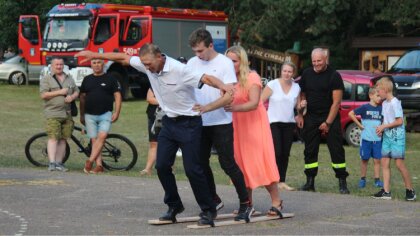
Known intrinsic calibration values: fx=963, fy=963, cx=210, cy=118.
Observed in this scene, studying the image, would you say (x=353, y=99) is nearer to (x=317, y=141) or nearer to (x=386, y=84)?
(x=317, y=141)

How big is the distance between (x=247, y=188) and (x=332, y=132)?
2.83m

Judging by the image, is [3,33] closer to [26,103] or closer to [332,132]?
[26,103]

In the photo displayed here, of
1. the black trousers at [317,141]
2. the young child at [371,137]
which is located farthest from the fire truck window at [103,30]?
the black trousers at [317,141]

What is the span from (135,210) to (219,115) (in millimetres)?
1713

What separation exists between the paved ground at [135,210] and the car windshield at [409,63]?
520 inches

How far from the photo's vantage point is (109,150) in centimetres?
1552

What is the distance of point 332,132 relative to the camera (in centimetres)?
1260

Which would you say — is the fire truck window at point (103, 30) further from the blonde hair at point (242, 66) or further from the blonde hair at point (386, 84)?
the blonde hair at point (242, 66)

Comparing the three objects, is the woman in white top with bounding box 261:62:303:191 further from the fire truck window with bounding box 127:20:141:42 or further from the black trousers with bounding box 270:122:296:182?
the fire truck window with bounding box 127:20:141:42

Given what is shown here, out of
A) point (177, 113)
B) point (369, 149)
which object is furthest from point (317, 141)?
point (177, 113)

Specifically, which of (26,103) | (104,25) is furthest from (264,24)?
(26,103)

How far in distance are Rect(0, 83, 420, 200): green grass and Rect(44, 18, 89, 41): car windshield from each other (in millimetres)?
2481

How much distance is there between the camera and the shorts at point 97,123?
14.8m

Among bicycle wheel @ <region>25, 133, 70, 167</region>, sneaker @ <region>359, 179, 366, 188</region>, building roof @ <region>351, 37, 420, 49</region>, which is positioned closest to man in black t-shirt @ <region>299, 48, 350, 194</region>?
sneaker @ <region>359, 179, 366, 188</region>
